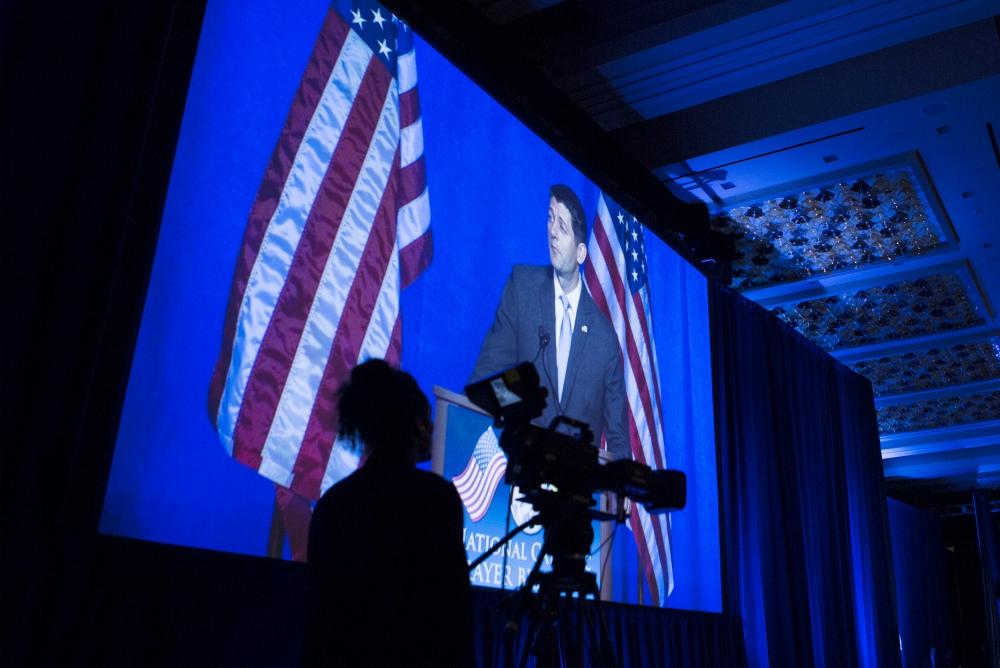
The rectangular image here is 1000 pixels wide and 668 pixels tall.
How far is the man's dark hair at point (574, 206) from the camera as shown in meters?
3.87

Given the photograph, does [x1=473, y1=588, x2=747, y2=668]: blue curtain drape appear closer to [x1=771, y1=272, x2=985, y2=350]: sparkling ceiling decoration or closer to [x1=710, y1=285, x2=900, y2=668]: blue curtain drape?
[x1=710, y1=285, x2=900, y2=668]: blue curtain drape

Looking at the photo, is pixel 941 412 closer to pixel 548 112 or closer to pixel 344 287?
pixel 548 112

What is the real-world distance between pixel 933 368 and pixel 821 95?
4459mm

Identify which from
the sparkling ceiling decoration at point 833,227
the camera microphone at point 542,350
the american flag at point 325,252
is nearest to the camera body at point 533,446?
the american flag at point 325,252

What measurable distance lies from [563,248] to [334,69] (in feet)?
4.47

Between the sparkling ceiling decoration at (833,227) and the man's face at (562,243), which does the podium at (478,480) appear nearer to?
the man's face at (562,243)

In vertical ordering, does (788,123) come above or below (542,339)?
above

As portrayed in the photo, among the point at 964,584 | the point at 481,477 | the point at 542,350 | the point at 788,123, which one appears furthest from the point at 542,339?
the point at 964,584

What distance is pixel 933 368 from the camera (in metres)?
8.10

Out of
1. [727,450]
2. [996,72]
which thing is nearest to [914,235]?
[996,72]

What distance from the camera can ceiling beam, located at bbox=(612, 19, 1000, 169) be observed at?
14.5ft

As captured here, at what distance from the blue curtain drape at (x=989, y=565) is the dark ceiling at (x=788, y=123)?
21.3 ft

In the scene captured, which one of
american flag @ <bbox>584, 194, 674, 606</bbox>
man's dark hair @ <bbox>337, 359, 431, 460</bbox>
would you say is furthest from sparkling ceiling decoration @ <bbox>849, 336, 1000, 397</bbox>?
man's dark hair @ <bbox>337, 359, 431, 460</bbox>

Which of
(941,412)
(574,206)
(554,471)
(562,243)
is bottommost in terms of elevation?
(554,471)
